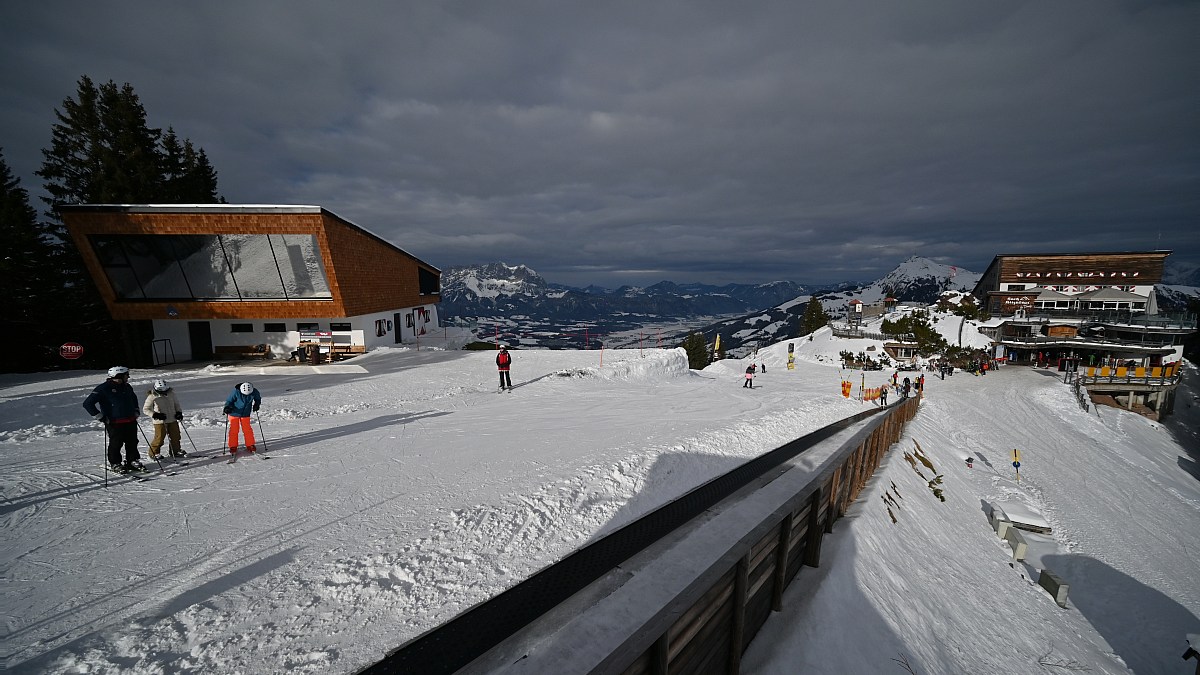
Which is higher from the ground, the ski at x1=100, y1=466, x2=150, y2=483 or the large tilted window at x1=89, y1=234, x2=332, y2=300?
the large tilted window at x1=89, y1=234, x2=332, y2=300

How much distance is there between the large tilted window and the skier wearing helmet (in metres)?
14.6

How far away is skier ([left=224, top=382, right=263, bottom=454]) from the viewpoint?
8.26m

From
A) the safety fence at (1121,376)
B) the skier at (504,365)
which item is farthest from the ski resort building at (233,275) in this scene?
the safety fence at (1121,376)

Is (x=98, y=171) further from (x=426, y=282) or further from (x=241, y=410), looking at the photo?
(x=241, y=410)

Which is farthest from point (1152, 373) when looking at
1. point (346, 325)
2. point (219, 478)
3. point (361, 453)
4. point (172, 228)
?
point (172, 228)

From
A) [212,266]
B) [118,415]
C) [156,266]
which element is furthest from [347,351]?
[118,415]

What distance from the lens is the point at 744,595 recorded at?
424cm

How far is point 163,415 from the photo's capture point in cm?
784

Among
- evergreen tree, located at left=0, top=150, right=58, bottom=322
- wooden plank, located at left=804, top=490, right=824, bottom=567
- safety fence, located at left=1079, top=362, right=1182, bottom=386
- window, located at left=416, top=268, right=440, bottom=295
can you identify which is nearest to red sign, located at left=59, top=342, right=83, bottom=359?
evergreen tree, located at left=0, top=150, right=58, bottom=322

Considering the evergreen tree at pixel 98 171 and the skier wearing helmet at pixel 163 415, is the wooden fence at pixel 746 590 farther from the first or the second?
the evergreen tree at pixel 98 171

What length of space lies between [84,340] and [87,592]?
102 ft

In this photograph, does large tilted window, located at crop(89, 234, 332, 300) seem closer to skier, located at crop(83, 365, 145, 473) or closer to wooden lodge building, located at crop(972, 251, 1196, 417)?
skier, located at crop(83, 365, 145, 473)

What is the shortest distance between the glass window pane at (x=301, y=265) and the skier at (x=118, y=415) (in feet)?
48.5

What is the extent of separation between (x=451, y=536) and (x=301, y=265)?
20.6 metres
